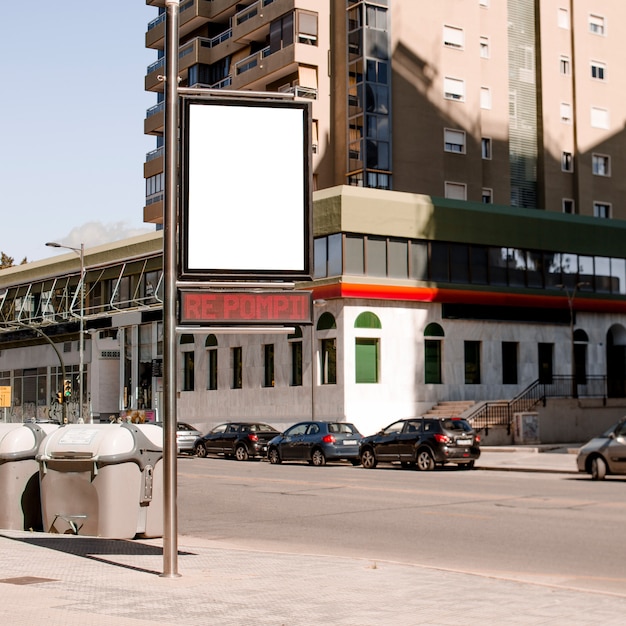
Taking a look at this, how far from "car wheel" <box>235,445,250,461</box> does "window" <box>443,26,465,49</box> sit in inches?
1160

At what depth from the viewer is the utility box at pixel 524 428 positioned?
144 ft

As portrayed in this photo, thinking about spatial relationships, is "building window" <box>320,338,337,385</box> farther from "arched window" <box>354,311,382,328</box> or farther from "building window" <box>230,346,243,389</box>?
"building window" <box>230,346,243,389</box>

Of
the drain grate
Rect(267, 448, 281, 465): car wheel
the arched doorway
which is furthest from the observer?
the arched doorway

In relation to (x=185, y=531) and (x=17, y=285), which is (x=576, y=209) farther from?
(x=185, y=531)

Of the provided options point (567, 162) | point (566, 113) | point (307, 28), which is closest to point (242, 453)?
point (307, 28)

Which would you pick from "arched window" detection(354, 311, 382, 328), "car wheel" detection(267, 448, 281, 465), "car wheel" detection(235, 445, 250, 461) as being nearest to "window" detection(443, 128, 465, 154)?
"arched window" detection(354, 311, 382, 328)

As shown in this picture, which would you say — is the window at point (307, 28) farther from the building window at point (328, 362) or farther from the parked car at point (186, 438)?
the parked car at point (186, 438)

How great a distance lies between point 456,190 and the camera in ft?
197

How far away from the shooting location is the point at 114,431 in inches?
561

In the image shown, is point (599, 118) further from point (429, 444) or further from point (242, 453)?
point (429, 444)

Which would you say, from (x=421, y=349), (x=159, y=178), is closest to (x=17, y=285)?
(x=159, y=178)

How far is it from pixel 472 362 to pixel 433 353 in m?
2.31

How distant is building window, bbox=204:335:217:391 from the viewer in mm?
54219

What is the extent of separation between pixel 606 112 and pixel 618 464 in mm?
45806
